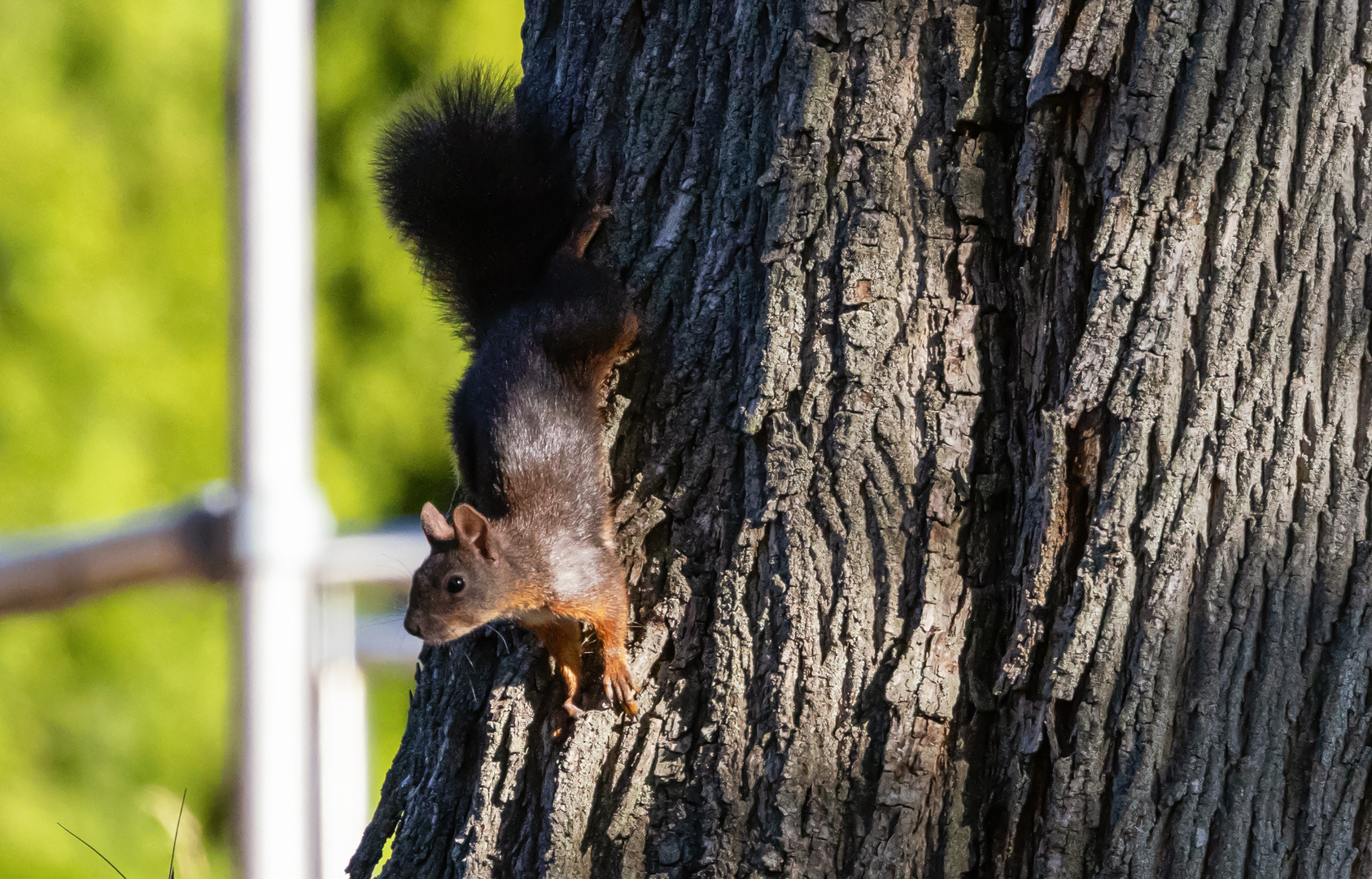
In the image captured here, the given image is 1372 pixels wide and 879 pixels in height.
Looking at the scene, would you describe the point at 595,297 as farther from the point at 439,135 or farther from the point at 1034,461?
the point at 1034,461

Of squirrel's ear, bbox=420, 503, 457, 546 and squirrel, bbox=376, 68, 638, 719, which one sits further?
squirrel's ear, bbox=420, 503, 457, 546

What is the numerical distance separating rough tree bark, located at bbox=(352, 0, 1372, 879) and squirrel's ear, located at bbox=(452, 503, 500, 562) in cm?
23

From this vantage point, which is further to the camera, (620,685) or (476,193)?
(476,193)

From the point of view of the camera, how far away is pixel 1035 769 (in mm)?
1354

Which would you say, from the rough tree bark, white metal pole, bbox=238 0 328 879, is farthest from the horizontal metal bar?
the rough tree bark

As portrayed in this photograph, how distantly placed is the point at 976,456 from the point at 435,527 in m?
0.82

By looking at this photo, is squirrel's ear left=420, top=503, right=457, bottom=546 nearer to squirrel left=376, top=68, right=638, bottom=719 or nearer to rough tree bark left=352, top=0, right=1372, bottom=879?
squirrel left=376, top=68, right=638, bottom=719

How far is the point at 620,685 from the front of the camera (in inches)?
57.5

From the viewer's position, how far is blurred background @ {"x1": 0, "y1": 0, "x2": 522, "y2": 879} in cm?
392

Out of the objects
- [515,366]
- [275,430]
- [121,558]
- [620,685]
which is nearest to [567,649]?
[620,685]

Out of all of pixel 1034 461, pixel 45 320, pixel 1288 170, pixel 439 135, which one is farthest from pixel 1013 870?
pixel 45 320

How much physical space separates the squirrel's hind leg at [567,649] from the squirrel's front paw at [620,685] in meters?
0.05

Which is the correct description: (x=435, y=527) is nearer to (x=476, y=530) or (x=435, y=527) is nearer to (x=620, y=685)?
(x=476, y=530)

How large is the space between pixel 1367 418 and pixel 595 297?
0.89 metres
